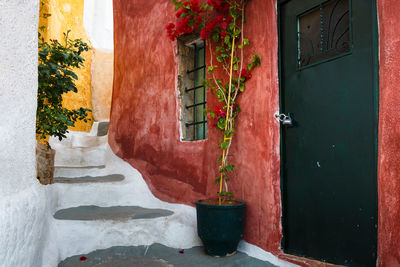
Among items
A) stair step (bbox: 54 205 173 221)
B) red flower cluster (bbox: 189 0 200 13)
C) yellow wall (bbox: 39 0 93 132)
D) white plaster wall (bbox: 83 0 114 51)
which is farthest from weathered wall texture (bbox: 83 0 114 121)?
red flower cluster (bbox: 189 0 200 13)

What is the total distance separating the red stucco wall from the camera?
1649mm

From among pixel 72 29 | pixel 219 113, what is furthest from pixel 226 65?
pixel 72 29

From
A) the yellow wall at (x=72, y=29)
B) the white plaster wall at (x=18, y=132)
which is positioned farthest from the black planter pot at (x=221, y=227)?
the yellow wall at (x=72, y=29)

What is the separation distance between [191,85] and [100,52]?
5.41m

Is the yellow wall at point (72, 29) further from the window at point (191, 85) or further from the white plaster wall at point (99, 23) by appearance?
the window at point (191, 85)

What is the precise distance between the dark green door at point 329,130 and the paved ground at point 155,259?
1.31 feet

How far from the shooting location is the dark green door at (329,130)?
5.98 ft

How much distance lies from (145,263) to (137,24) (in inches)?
133

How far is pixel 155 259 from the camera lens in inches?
98.3

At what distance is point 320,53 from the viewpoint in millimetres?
2158

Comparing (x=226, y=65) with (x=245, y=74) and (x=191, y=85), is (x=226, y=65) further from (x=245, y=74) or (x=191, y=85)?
(x=191, y=85)

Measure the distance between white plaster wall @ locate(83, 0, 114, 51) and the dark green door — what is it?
7119mm

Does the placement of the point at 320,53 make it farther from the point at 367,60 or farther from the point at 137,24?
the point at 137,24

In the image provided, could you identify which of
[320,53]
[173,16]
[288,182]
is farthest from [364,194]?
[173,16]
